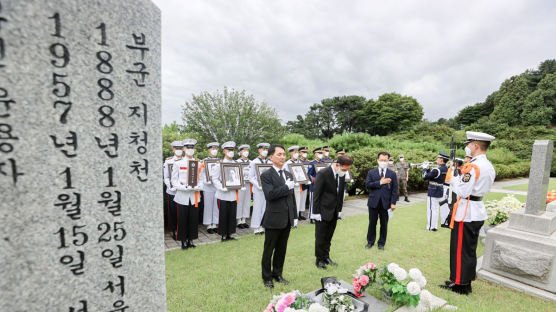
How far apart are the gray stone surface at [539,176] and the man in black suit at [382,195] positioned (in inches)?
91.5

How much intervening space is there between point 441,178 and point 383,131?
43.0 meters

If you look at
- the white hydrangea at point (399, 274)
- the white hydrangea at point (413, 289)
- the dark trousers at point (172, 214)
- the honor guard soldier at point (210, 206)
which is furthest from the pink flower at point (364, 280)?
the dark trousers at point (172, 214)

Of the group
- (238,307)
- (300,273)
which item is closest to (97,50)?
(238,307)

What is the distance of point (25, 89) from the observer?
4.62 ft

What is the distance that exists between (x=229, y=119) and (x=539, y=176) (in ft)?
49.3

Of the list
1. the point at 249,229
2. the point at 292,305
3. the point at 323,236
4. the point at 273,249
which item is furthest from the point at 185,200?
the point at 292,305

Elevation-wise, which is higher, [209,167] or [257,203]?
[209,167]

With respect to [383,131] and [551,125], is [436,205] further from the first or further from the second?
[551,125]

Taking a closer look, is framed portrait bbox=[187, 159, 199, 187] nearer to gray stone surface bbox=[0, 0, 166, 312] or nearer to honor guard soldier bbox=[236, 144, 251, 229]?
honor guard soldier bbox=[236, 144, 251, 229]

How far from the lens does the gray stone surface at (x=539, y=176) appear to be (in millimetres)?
4496

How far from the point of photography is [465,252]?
3990 mm

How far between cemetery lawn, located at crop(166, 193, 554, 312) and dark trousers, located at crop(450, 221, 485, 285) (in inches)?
11.9

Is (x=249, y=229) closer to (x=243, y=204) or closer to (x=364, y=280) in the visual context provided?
(x=243, y=204)

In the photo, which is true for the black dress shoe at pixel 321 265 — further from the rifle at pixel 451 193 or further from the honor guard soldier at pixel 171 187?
the honor guard soldier at pixel 171 187
